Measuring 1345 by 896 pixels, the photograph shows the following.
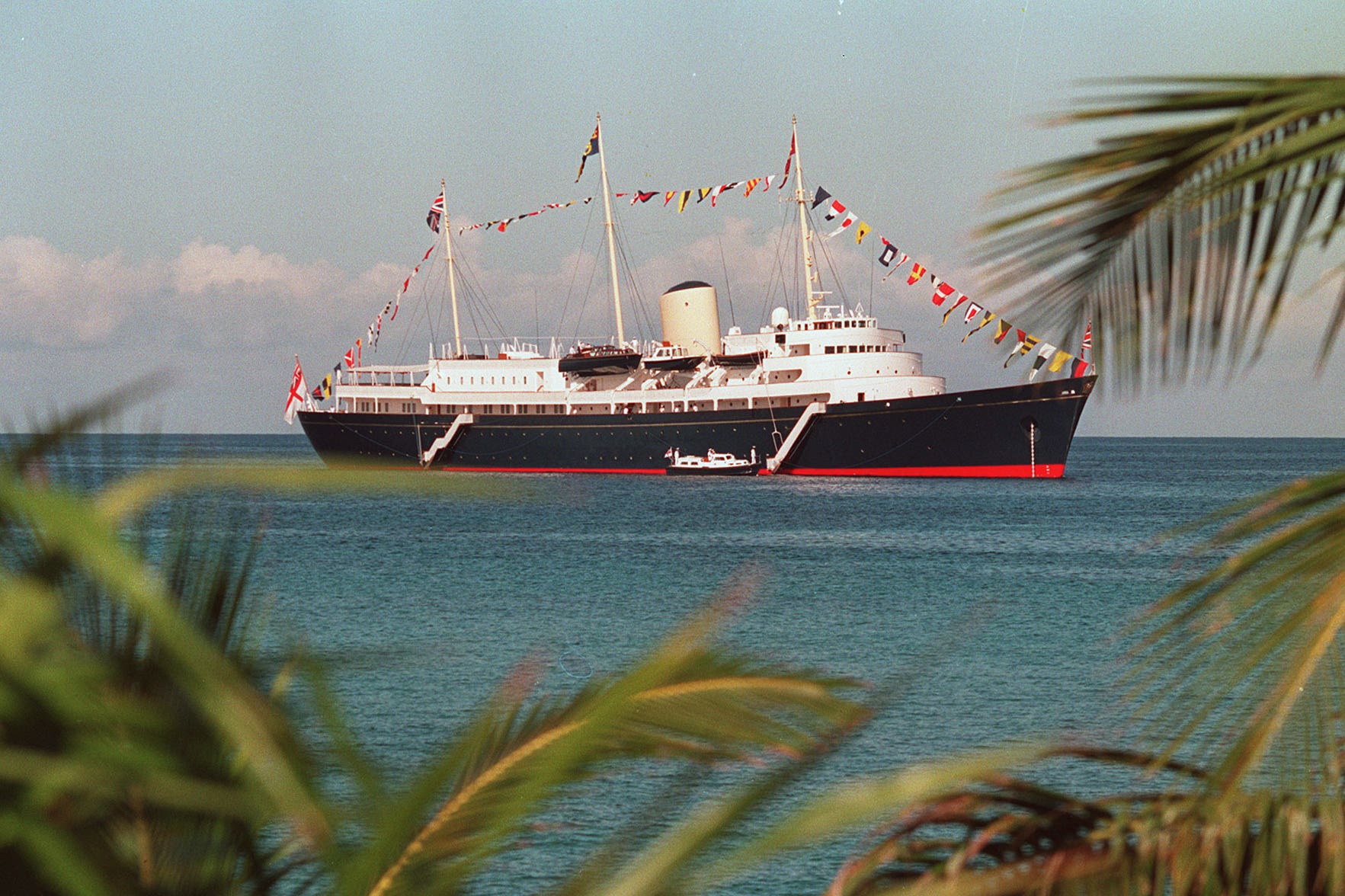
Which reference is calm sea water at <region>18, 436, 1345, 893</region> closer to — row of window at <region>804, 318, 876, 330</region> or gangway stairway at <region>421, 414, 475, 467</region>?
gangway stairway at <region>421, 414, 475, 467</region>

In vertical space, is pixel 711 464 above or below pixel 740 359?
below

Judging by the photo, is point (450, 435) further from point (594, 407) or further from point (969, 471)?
point (969, 471)

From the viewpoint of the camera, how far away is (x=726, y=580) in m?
24.2

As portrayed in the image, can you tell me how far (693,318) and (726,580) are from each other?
3873cm

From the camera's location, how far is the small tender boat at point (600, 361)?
58938 millimetres

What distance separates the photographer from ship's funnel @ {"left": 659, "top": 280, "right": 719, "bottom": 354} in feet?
204

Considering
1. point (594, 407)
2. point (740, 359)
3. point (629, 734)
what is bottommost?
point (594, 407)

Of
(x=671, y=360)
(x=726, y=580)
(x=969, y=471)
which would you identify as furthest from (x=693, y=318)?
(x=726, y=580)

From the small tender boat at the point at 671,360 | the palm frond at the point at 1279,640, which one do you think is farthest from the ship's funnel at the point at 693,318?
the palm frond at the point at 1279,640

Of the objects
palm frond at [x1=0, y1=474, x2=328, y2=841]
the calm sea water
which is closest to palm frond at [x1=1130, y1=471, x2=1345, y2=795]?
the calm sea water

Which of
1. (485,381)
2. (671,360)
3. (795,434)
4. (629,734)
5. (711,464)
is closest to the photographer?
(629,734)

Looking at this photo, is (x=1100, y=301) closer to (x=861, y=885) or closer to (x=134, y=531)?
(x=861, y=885)

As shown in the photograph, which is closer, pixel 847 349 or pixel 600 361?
pixel 847 349

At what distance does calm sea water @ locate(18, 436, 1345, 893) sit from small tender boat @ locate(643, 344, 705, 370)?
5.33 meters
